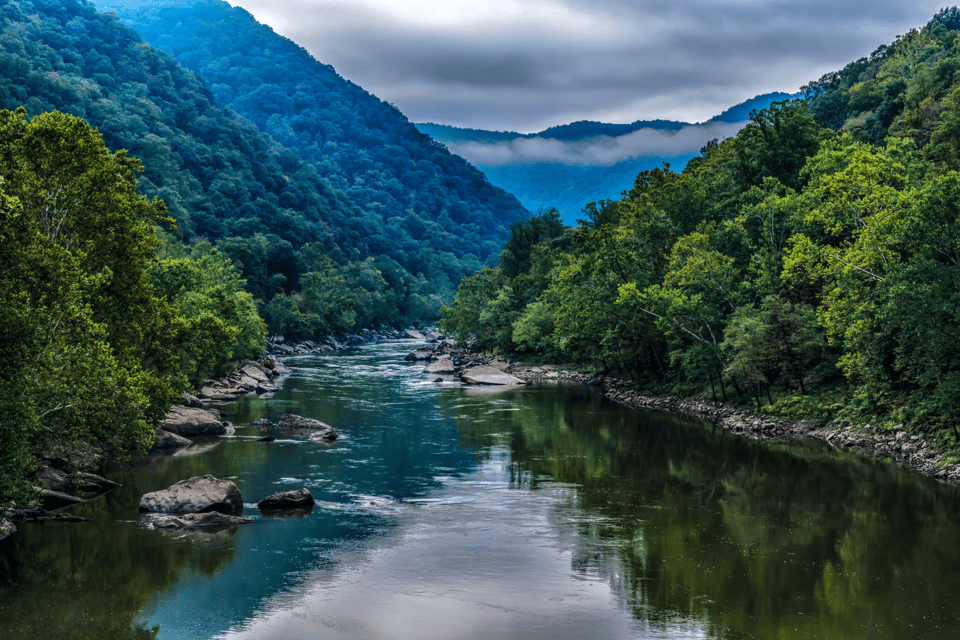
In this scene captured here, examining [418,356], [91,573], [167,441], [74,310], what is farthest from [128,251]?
[418,356]

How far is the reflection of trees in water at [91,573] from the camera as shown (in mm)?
17125

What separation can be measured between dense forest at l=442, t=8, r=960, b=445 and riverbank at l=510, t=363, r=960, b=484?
0.89m

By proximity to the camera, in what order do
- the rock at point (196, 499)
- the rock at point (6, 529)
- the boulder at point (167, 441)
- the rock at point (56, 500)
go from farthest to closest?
the boulder at point (167, 441), the rock at point (56, 500), the rock at point (196, 499), the rock at point (6, 529)

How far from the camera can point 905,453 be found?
34.2 m

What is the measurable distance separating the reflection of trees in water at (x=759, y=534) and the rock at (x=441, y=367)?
42.0 m

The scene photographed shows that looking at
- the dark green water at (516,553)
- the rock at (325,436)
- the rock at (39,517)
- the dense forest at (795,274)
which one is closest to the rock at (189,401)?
the rock at (325,436)

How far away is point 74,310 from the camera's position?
2331 cm

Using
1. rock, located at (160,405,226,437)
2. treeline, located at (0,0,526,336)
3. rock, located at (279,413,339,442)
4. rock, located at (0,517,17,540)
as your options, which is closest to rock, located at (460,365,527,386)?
rock, located at (279,413,339,442)

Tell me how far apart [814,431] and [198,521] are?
33727 millimetres

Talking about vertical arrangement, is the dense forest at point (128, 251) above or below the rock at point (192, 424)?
above

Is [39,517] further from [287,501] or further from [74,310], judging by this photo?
[287,501]

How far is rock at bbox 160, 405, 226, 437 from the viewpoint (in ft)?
137

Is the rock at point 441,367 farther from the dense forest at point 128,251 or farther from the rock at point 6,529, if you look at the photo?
the rock at point 6,529

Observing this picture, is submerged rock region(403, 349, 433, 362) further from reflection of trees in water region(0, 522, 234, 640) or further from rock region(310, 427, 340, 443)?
reflection of trees in water region(0, 522, 234, 640)
